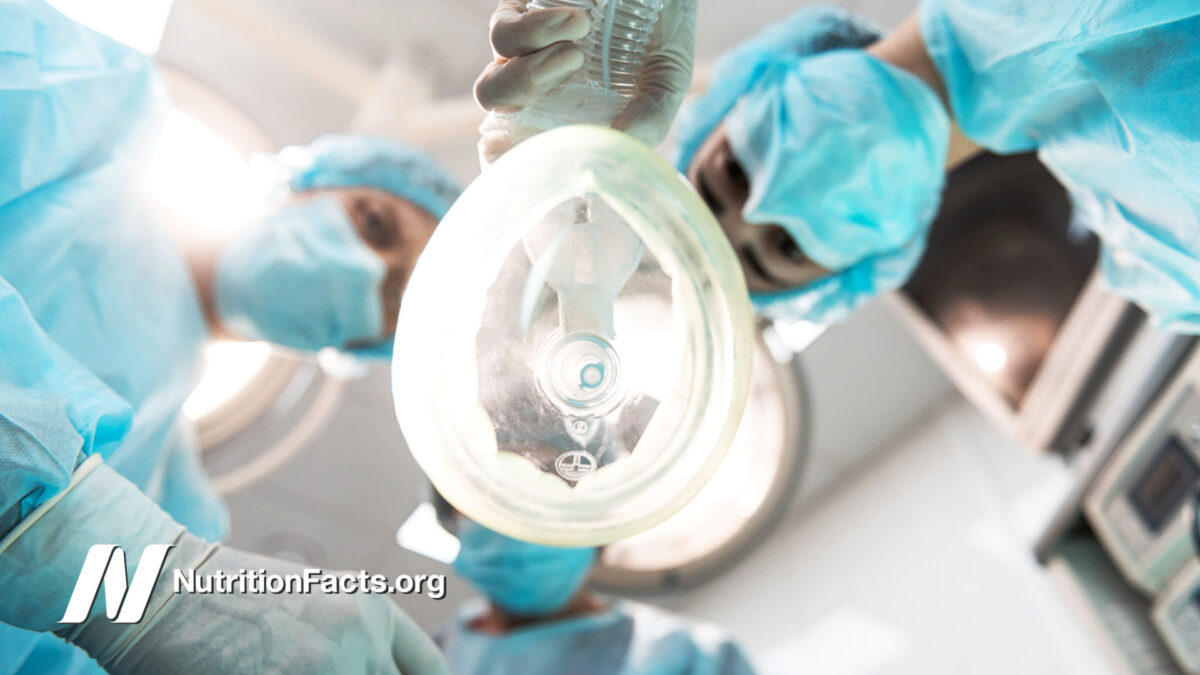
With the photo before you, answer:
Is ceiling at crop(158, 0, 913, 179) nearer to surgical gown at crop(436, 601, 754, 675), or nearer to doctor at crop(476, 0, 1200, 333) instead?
doctor at crop(476, 0, 1200, 333)

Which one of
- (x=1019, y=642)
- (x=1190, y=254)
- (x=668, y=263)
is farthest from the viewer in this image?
(x=1019, y=642)

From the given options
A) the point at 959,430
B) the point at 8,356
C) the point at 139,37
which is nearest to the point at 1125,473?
the point at 959,430

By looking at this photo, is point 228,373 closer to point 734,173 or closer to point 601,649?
point 601,649

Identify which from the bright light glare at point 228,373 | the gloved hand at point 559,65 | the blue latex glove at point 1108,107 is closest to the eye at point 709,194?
the blue latex glove at point 1108,107

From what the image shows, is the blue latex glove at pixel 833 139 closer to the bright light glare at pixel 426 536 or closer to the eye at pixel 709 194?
the eye at pixel 709 194

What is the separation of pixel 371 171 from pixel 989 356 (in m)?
1.51

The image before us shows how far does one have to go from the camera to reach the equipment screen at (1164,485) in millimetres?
1183

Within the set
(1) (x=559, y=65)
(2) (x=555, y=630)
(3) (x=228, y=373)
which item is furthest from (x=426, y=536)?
(3) (x=228, y=373)

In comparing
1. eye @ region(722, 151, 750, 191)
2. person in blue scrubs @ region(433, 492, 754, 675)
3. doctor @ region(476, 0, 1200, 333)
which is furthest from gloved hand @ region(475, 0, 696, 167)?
person in blue scrubs @ region(433, 492, 754, 675)

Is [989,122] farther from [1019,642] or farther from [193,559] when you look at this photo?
[1019,642]

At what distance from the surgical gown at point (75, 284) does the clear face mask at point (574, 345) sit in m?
0.29

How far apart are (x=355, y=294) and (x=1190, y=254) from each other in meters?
1.28

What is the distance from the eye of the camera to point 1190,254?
72 centimetres

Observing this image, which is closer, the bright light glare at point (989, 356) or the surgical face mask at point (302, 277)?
the surgical face mask at point (302, 277)
